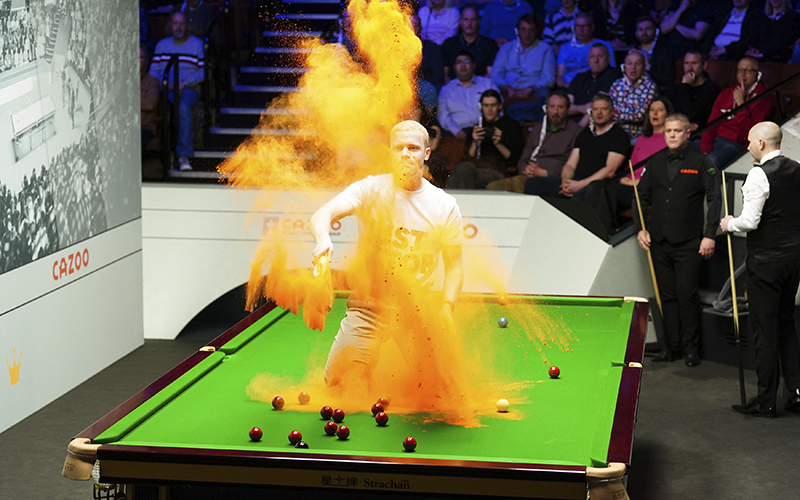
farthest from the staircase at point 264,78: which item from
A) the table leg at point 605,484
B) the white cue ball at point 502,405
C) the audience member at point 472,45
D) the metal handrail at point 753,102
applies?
the table leg at point 605,484

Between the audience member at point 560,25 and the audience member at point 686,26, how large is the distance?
830 millimetres

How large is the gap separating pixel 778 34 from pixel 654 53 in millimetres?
1016

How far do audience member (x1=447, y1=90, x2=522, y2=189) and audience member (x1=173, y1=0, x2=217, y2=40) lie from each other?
2.76 m

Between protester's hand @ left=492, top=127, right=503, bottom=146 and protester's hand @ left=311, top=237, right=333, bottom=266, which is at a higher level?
protester's hand @ left=311, top=237, right=333, bottom=266

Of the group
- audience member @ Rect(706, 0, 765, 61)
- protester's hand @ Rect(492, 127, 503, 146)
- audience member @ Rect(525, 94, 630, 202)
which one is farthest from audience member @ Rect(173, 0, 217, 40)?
audience member @ Rect(706, 0, 765, 61)

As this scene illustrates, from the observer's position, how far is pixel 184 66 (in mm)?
8484

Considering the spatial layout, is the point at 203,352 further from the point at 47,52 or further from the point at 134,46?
the point at 134,46

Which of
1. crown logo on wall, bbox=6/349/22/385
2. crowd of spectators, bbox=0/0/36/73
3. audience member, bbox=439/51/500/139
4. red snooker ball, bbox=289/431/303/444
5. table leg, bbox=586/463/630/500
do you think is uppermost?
crowd of spectators, bbox=0/0/36/73

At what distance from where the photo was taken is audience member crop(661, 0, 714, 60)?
26.9ft

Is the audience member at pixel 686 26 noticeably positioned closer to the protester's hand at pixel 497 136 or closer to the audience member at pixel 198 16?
the protester's hand at pixel 497 136

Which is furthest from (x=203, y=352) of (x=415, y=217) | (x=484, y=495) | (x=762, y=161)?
(x=762, y=161)

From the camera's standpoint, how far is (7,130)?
525 centimetres

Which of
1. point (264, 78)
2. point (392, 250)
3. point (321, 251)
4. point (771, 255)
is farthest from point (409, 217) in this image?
point (264, 78)

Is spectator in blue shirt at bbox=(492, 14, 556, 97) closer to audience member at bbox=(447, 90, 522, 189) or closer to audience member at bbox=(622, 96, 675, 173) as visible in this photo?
audience member at bbox=(447, 90, 522, 189)
